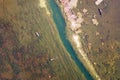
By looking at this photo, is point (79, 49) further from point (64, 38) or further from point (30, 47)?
point (30, 47)

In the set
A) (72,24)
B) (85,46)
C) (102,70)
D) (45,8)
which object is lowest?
(102,70)

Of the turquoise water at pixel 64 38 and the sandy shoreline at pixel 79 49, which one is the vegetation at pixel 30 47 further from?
the sandy shoreline at pixel 79 49

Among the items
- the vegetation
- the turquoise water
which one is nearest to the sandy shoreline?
the turquoise water

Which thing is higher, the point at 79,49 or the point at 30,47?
the point at 30,47

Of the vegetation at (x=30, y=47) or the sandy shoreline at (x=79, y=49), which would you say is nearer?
the vegetation at (x=30, y=47)

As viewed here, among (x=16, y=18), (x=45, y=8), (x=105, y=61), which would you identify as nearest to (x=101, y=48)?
(x=105, y=61)

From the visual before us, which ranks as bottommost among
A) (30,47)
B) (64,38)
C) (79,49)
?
(79,49)

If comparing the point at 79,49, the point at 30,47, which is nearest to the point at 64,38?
the point at 79,49

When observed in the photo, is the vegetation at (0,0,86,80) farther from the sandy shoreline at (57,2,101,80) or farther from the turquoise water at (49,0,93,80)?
the sandy shoreline at (57,2,101,80)

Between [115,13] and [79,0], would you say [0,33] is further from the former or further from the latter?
[115,13]

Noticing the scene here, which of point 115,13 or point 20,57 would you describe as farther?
point 115,13

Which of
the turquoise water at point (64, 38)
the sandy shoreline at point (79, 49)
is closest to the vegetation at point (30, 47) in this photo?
the turquoise water at point (64, 38)
